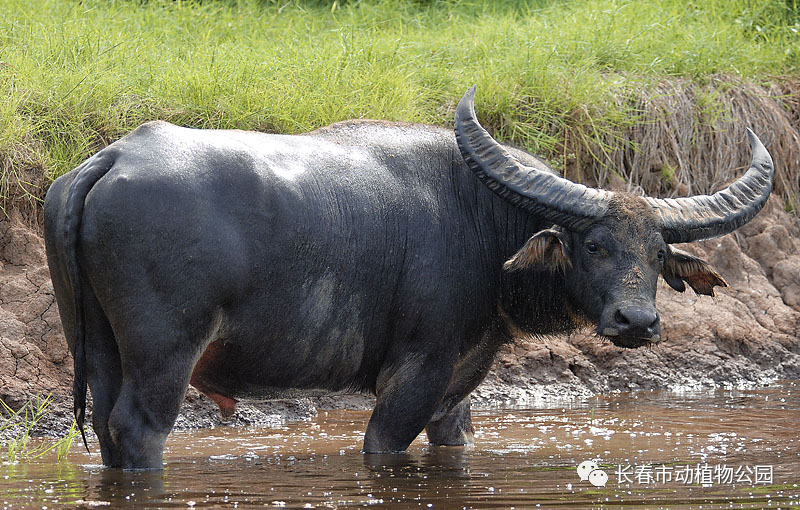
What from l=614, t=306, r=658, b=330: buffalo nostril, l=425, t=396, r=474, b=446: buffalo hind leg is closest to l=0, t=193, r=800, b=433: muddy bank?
l=425, t=396, r=474, b=446: buffalo hind leg

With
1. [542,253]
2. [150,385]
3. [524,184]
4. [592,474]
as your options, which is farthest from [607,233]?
[150,385]

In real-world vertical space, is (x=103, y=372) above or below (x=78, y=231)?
below

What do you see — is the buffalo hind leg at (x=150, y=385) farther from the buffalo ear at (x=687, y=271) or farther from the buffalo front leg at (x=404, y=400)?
the buffalo ear at (x=687, y=271)

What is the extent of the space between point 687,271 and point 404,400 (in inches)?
69.9

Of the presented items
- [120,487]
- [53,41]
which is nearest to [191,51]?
[53,41]

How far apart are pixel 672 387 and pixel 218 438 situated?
3.85 meters

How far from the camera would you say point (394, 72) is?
9.91 m

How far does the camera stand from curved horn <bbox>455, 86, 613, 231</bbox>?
618 centimetres

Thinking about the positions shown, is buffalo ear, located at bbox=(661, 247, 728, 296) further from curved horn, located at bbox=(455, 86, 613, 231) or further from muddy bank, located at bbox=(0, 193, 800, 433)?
curved horn, located at bbox=(455, 86, 613, 231)

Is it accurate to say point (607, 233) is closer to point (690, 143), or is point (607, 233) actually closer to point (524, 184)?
point (524, 184)

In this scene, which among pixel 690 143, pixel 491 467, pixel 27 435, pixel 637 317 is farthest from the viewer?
pixel 690 143

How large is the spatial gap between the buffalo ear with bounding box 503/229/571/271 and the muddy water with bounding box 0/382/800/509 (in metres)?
1.04

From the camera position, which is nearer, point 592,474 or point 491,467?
point 592,474

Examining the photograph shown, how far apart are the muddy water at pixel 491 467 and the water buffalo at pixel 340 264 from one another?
32 centimetres
